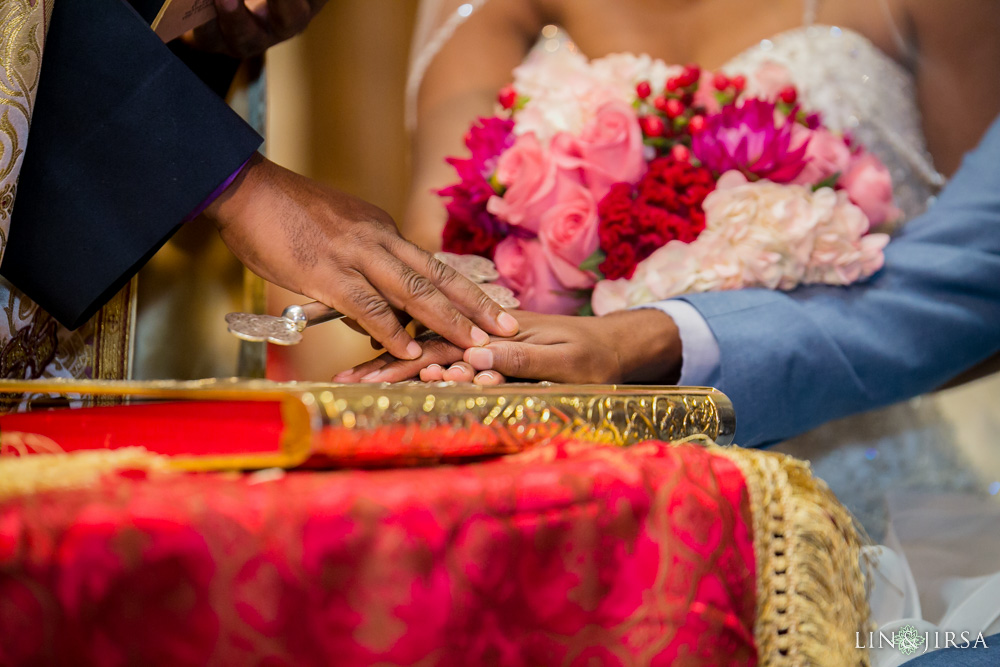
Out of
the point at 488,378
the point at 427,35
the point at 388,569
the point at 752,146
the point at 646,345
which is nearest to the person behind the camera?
the point at 388,569

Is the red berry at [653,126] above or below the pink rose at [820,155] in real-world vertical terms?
above

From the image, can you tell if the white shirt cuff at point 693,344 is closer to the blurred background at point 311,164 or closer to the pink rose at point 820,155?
the pink rose at point 820,155

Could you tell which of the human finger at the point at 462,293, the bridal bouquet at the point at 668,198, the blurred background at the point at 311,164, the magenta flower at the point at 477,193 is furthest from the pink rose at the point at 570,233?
the blurred background at the point at 311,164

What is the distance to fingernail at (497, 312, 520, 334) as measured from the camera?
0.61 m

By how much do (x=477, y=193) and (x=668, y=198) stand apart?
Answer: 259 millimetres

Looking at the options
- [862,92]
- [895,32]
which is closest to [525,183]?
[862,92]

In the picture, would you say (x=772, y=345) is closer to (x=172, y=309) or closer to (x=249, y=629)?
(x=249, y=629)

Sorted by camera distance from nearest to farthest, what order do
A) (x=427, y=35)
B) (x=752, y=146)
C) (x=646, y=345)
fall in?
(x=646, y=345), (x=752, y=146), (x=427, y=35)

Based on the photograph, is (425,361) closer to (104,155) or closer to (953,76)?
(104,155)

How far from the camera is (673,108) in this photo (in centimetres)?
89

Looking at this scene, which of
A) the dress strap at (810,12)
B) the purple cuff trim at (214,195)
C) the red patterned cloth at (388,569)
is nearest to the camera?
the red patterned cloth at (388,569)

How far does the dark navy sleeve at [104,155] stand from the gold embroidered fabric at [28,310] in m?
0.04

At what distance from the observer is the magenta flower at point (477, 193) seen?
2.98 feet

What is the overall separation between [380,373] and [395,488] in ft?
1.03
